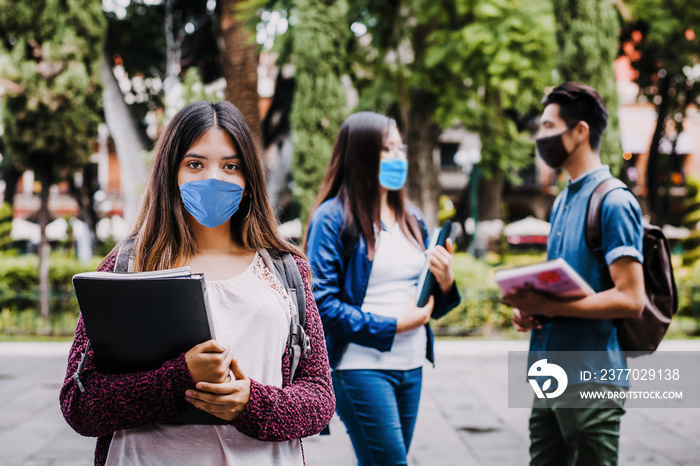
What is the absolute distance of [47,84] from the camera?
430 inches

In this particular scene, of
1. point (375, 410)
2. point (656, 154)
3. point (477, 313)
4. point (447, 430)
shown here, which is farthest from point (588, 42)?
point (656, 154)

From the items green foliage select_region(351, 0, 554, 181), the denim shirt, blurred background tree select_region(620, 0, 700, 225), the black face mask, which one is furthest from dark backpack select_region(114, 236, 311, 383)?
blurred background tree select_region(620, 0, 700, 225)

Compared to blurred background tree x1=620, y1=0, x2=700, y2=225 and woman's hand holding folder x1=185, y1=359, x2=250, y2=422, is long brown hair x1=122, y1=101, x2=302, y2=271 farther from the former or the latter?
blurred background tree x1=620, y1=0, x2=700, y2=225

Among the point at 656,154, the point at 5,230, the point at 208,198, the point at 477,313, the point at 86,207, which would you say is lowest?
the point at 477,313

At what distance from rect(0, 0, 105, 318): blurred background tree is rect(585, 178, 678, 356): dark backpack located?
10427 mm

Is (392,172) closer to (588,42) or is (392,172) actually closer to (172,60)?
(588,42)

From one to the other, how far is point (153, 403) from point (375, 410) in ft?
4.38

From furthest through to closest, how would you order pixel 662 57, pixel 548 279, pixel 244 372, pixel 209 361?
1. pixel 662 57
2. pixel 548 279
3. pixel 244 372
4. pixel 209 361

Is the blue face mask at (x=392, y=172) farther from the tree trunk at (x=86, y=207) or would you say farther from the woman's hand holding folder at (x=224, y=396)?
the tree trunk at (x=86, y=207)

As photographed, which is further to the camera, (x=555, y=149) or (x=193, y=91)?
(x=193, y=91)

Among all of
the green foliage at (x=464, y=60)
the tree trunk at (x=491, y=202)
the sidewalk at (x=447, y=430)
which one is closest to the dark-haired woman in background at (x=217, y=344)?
the sidewalk at (x=447, y=430)

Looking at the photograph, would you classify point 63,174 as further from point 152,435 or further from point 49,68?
point 152,435

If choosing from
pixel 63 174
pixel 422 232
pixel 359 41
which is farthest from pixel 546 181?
pixel 422 232

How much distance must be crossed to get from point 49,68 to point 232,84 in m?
3.12
